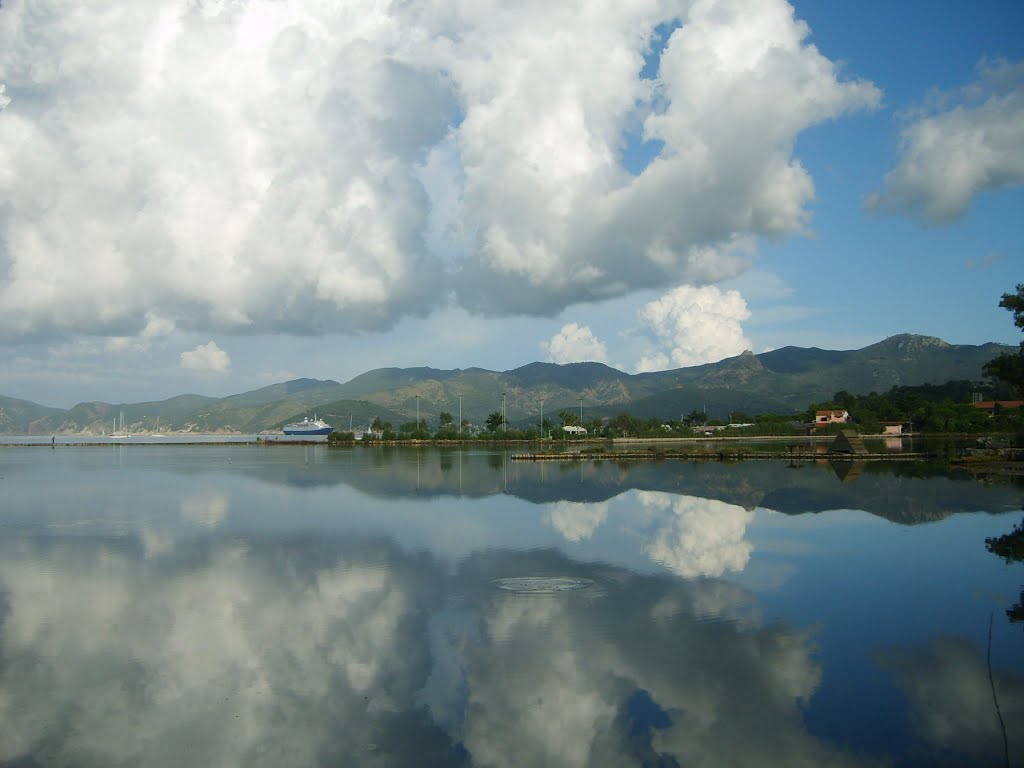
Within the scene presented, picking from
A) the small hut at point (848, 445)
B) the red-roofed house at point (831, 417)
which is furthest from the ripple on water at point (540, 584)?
the red-roofed house at point (831, 417)

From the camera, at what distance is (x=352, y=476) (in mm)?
52750

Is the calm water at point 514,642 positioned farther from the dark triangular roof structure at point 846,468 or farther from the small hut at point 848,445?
the small hut at point 848,445

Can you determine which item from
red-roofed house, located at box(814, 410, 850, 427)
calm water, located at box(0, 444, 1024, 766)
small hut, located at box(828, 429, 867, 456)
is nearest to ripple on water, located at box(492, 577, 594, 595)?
calm water, located at box(0, 444, 1024, 766)

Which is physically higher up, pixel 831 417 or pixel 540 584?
pixel 831 417

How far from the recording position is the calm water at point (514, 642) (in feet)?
30.3

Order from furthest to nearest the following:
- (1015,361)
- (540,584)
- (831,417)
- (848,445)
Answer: (831,417) < (848,445) < (1015,361) < (540,584)

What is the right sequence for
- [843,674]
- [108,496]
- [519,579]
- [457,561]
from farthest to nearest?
[108,496] → [457,561] → [519,579] → [843,674]

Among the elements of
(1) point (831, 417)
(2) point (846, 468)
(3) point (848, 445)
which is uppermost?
(1) point (831, 417)

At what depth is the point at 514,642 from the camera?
12781 millimetres

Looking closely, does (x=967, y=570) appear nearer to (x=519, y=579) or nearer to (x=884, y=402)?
(x=519, y=579)

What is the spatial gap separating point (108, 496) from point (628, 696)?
37211 mm

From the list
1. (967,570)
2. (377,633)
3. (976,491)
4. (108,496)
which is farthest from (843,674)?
(108,496)

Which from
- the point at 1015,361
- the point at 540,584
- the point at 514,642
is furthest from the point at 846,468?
the point at 514,642

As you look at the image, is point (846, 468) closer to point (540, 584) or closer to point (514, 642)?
point (540, 584)
